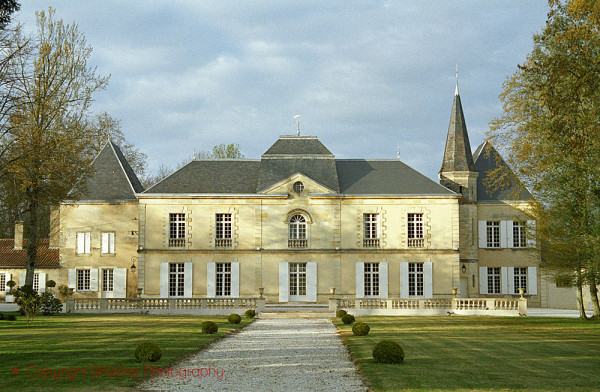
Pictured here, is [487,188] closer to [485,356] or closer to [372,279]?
[372,279]

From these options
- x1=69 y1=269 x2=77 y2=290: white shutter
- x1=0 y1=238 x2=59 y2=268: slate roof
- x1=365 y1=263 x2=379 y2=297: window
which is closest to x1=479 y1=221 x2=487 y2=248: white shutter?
x1=365 y1=263 x2=379 y2=297: window

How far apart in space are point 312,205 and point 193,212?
20.8 feet

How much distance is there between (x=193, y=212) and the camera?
3494 cm

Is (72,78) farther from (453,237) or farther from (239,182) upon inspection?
(453,237)

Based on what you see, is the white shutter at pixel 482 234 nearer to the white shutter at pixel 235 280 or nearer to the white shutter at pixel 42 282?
the white shutter at pixel 235 280

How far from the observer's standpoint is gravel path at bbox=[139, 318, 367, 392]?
10398 mm

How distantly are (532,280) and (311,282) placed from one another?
481 inches

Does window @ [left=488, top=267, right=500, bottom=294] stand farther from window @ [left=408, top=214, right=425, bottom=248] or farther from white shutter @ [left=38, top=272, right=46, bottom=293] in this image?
white shutter @ [left=38, top=272, right=46, bottom=293]

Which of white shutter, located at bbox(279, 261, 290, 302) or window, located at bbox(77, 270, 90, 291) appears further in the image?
window, located at bbox(77, 270, 90, 291)

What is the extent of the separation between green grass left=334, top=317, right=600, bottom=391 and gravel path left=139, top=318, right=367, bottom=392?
21.1 inches

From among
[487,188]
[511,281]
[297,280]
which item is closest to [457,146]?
[487,188]

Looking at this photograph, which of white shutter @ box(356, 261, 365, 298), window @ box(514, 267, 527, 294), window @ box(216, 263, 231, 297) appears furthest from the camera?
window @ box(514, 267, 527, 294)

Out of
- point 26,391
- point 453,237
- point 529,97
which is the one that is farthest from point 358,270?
point 26,391

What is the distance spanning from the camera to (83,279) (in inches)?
1391
